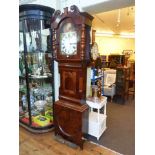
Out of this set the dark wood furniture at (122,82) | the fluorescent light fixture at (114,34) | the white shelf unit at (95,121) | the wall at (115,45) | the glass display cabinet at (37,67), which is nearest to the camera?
the white shelf unit at (95,121)

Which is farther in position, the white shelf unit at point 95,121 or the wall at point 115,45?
the wall at point 115,45

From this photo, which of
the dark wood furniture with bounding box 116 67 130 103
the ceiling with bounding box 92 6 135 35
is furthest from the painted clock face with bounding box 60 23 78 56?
the dark wood furniture with bounding box 116 67 130 103

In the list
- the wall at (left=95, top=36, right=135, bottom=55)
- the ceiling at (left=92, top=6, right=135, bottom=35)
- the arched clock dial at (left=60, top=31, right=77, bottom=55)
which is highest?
the ceiling at (left=92, top=6, right=135, bottom=35)

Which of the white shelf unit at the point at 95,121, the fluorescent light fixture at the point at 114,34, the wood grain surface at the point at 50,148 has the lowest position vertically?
the wood grain surface at the point at 50,148

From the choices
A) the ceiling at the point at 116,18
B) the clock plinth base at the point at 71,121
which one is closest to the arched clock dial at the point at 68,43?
the clock plinth base at the point at 71,121

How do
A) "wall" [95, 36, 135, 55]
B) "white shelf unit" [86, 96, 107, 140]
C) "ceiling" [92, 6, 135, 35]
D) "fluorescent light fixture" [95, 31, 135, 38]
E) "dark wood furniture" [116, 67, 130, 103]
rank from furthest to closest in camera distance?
"wall" [95, 36, 135, 55], "fluorescent light fixture" [95, 31, 135, 38], "dark wood furniture" [116, 67, 130, 103], "ceiling" [92, 6, 135, 35], "white shelf unit" [86, 96, 107, 140]

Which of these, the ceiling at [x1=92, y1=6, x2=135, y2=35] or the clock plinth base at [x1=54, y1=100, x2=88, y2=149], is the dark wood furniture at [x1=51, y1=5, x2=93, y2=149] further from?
the ceiling at [x1=92, y1=6, x2=135, y2=35]

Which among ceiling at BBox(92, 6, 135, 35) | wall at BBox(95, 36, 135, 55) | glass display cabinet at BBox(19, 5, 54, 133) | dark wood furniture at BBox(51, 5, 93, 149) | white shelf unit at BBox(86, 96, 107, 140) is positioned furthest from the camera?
wall at BBox(95, 36, 135, 55)

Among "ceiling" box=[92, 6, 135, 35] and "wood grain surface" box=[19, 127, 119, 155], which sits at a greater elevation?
"ceiling" box=[92, 6, 135, 35]

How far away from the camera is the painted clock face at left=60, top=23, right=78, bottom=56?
2232mm

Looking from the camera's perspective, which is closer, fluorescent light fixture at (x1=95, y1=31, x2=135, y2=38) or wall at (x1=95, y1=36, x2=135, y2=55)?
fluorescent light fixture at (x1=95, y1=31, x2=135, y2=38)

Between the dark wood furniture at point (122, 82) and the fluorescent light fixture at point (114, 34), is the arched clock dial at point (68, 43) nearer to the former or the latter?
the dark wood furniture at point (122, 82)

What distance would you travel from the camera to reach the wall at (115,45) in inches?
280
